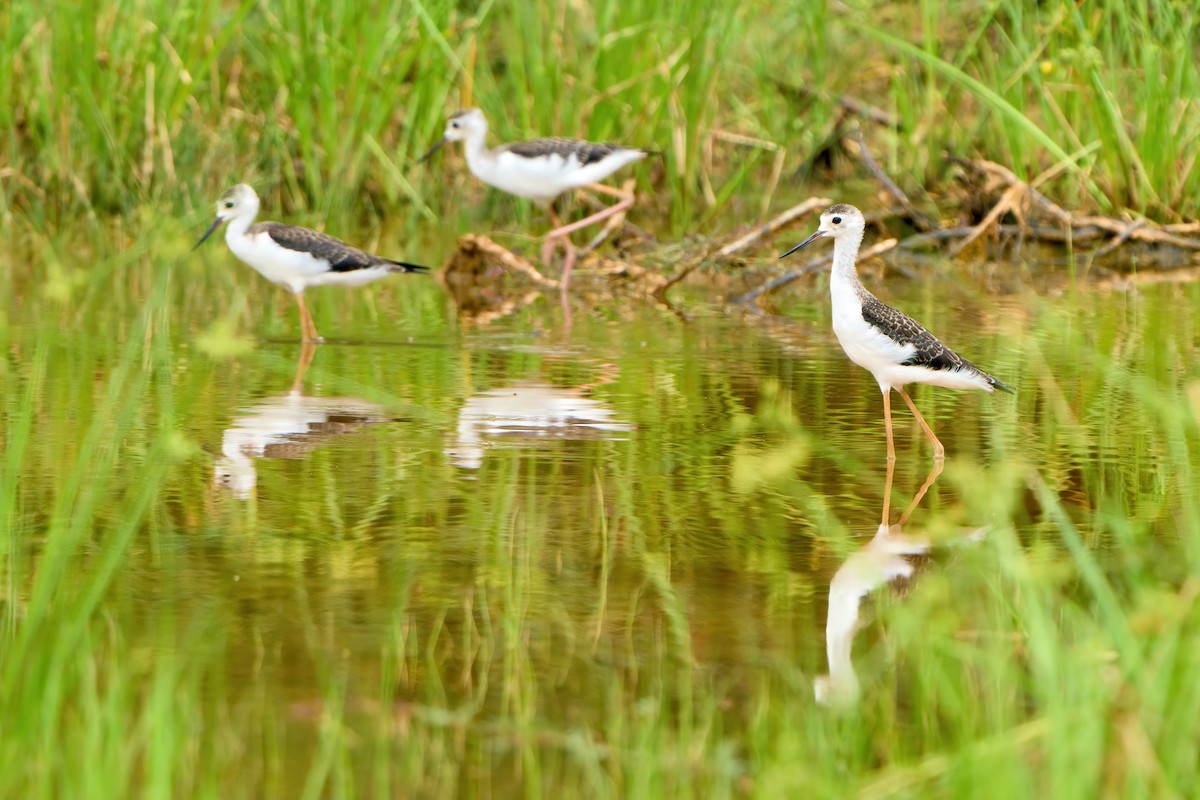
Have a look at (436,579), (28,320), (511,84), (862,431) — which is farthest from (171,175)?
(436,579)

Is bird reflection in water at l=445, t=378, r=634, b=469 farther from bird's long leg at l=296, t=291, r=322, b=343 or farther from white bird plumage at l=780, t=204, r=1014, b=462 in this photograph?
bird's long leg at l=296, t=291, r=322, b=343

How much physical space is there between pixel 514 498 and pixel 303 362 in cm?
308

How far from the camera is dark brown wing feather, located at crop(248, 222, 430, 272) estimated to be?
10.0 m

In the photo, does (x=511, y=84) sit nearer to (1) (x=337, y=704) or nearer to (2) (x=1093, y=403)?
(2) (x=1093, y=403)

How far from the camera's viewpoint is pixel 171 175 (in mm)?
13078

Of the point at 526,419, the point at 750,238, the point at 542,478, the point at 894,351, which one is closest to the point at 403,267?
the point at 750,238

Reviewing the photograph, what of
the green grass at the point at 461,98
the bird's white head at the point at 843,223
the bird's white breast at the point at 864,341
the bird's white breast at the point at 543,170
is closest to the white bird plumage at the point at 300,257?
the bird's white breast at the point at 543,170

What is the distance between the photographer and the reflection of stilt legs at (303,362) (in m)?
8.13

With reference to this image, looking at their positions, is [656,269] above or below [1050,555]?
above

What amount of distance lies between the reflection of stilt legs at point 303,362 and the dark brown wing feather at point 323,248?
2.78 ft

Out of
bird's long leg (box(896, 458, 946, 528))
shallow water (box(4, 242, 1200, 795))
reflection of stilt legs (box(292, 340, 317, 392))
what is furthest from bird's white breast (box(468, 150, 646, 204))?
bird's long leg (box(896, 458, 946, 528))

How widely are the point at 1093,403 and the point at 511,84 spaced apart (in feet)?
25.3

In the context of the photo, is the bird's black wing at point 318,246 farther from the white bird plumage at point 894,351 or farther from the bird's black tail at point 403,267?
the white bird plumage at point 894,351

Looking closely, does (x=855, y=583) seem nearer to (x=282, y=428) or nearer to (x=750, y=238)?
(x=282, y=428)
